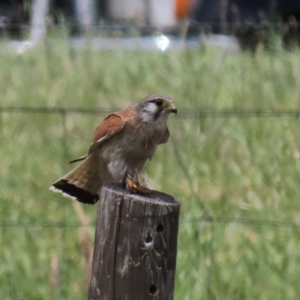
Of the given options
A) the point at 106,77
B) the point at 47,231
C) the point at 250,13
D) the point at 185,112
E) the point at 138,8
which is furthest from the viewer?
the point at 138,8

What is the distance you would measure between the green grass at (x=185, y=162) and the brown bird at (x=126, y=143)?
0.82m

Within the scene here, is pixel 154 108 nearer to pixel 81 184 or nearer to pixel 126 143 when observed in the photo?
pixel 126 143

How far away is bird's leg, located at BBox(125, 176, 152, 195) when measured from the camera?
10.9ft

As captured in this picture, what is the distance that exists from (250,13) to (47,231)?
609cm

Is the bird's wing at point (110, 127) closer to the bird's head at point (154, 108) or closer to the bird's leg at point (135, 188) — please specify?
the bird's head at point (154, 108)

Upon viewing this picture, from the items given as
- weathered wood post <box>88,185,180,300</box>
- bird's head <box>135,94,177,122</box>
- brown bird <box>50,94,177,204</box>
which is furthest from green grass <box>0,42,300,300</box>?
weathered wood post <box>88,185,180,300</box>

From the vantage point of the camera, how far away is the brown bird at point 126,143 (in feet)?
13.0

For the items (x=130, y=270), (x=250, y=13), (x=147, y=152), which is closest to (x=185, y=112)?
(x=147, y=152)

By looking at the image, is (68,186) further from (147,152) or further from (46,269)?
(46,269)

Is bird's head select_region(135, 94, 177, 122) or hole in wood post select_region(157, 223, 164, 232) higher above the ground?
bird's head select_region(135, 94, 177, 122)

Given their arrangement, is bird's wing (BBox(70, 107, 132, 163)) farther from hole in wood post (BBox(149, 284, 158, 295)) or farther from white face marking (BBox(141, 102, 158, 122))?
hole in wood post (BBox(149, 284, 158, 295))

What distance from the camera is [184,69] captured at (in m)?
7.67

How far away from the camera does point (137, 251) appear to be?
2893 mm

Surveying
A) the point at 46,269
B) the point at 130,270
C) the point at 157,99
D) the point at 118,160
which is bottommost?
the point at 46,269
